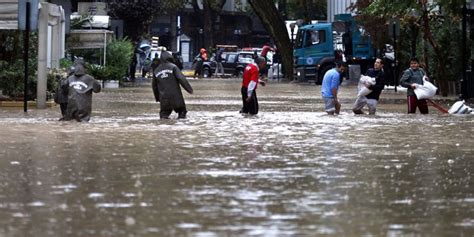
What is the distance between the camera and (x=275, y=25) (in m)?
67.2

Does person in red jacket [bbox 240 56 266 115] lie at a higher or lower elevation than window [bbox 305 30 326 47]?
lower

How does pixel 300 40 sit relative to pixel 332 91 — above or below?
above

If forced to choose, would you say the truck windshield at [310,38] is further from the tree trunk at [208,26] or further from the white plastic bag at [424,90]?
the tree trunk at [208,26]

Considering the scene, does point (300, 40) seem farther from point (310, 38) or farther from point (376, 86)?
point (376, 86)

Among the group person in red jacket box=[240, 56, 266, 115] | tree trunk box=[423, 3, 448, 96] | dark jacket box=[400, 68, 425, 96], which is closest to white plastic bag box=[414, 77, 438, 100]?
dark jacket box=[400, 68, 425, 96]

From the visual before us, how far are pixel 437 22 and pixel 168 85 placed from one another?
66.1 ft

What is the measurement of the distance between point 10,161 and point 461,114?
51.2 feet

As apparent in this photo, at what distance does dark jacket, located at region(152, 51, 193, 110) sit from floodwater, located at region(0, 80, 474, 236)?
1.73 m

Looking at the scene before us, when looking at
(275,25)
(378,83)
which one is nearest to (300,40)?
(275,25)

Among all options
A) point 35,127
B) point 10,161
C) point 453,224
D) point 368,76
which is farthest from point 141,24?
point 453,224

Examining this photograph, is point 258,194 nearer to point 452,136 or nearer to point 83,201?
point 83,201

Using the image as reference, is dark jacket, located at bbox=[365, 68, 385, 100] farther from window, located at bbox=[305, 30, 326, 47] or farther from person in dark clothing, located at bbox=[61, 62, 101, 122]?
window, located at bbox=[305, 30, 326, 47]

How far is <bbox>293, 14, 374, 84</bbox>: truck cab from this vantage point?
195 feet

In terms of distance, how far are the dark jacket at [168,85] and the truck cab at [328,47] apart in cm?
3246
